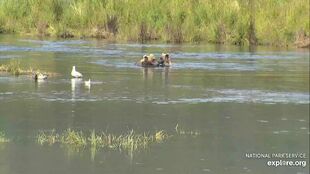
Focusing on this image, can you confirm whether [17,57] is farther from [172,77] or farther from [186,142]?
[186,142]

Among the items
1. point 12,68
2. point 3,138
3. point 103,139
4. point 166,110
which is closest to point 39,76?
point 12,68

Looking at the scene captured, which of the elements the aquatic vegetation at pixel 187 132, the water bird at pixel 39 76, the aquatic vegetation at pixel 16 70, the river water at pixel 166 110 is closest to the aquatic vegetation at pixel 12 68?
the aquatic vegetation at pixel 16 70

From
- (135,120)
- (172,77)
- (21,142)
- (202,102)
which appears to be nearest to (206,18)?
(172,77)

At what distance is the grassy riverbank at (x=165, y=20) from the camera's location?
31.8 meters

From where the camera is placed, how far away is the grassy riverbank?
3180cm

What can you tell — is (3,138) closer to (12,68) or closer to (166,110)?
(166,110)

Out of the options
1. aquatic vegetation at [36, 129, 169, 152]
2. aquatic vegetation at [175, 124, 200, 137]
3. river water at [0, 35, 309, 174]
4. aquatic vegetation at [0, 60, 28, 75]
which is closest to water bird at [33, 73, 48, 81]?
river water at [0, 35, 309, 174]

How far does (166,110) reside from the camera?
14.5m

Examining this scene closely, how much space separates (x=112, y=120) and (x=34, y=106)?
2193mm

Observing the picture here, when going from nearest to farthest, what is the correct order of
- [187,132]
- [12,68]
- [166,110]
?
[187,132] → [166,110] → [12,68]

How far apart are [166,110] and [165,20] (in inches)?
840

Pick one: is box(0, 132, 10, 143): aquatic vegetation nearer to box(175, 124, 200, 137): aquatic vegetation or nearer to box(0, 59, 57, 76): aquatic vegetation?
box(175, 124, 200, 137): aquatic vegetation

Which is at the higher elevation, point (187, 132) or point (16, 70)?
point (16, 70)

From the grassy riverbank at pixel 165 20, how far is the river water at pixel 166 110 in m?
5.54
